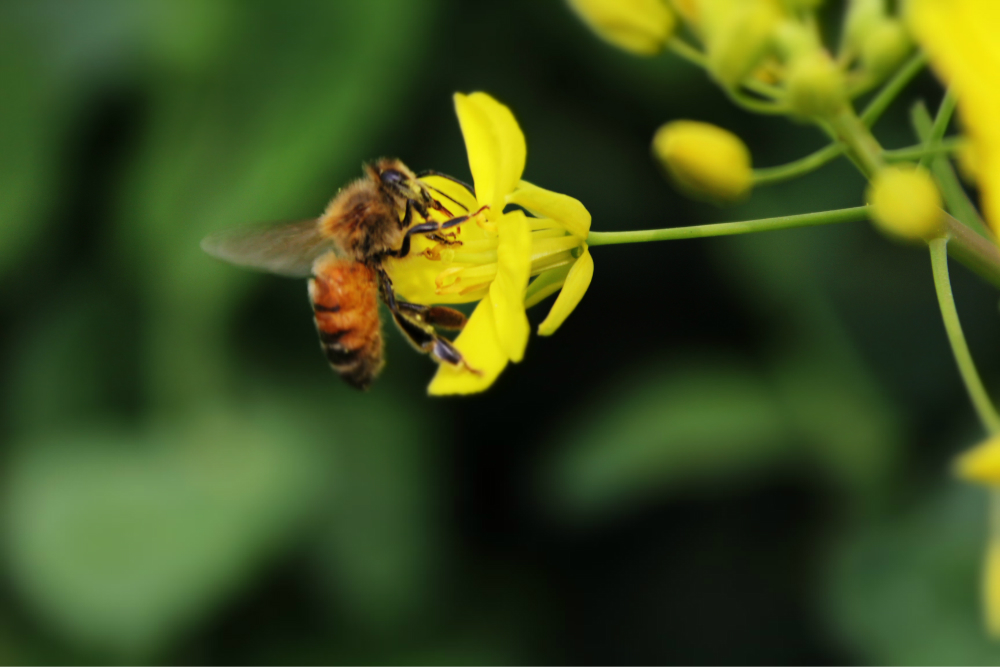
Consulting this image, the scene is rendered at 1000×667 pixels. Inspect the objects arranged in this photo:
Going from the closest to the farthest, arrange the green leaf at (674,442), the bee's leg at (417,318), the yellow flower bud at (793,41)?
the yellow flower bud at (793,41) < the bee's leg at (417,318) < the green leaf at (674,442)

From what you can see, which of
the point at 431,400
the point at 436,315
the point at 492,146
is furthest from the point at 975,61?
the point at 431,400

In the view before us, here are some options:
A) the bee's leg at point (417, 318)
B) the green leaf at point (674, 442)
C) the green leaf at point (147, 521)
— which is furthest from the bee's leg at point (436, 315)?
the green leaf at point (674, 442)

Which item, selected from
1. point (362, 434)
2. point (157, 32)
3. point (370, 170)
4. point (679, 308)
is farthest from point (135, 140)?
point (679, 308)

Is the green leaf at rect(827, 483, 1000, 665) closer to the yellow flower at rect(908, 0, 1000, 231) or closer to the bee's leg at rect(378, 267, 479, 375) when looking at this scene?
the bee's leg at rect(378, 267, 479, 375)

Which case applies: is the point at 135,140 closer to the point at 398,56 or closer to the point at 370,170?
the point at 398,56

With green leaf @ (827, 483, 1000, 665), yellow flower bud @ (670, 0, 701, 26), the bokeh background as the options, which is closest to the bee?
yellow flower bud @ (670, 0, 701, 26)

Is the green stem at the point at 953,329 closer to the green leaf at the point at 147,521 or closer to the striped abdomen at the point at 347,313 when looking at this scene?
the striped abdomen at the point at 347,313

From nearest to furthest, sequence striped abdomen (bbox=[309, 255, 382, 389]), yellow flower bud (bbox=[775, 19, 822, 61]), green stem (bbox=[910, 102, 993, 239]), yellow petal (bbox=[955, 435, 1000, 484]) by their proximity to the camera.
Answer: yellow petal (bbox=[955, 435, 1000, 484]) < yellow flower bud (bbox=[775, 19, 822, 61]) < green stem (bbox=[910, 102, 993, 239]) < striped abdomen (bbox=[309, 255, 382, 389])
